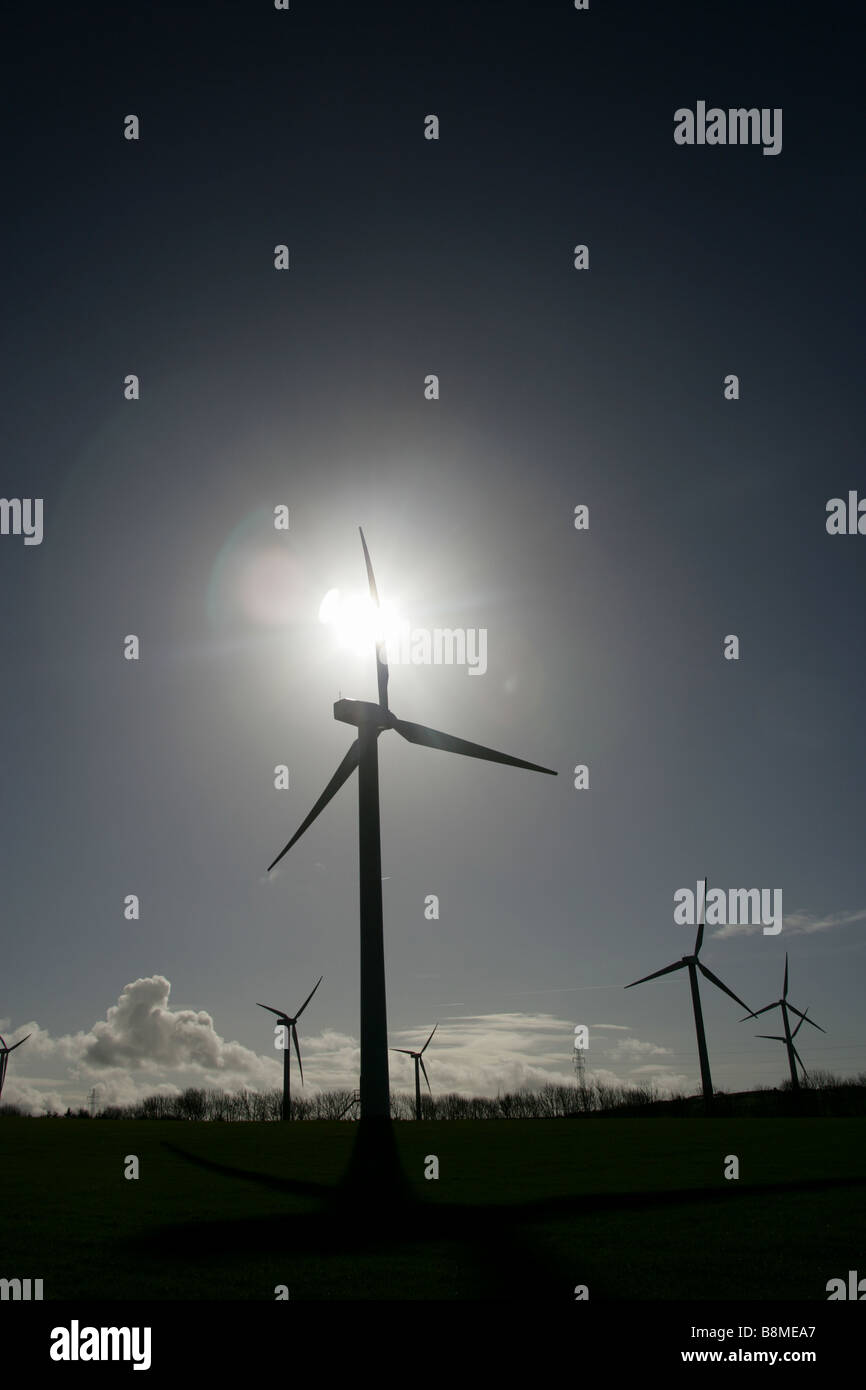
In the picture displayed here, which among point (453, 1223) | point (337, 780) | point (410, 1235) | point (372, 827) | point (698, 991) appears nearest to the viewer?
point (410, 1235)

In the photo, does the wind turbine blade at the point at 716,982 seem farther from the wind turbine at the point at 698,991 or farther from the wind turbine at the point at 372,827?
the wind turbine at the point at 372,827

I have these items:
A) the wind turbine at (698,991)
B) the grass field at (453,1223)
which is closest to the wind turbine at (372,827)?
the grass field at (453,1223)

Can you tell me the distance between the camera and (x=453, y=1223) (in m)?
29.5

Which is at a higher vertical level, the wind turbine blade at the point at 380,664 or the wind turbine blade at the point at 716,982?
the wind turbine blade at the point at 380,664

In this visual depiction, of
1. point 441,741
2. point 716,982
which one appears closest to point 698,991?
point 716,982

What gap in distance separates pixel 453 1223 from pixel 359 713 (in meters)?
31.0

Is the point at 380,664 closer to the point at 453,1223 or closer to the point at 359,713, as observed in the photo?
the point at 359,713

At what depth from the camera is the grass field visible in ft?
70.4

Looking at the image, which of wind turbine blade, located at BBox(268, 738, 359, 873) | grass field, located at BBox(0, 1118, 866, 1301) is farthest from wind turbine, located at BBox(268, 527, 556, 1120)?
grass field, located at BBox(0, 1118, 866, 1301)

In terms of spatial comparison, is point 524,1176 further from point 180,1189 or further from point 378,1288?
point 378,1288

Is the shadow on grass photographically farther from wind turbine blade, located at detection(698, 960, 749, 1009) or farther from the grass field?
wind turbine blade, located at detection(698, 960, 749, 1009)

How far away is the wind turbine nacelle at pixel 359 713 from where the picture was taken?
184 feet
